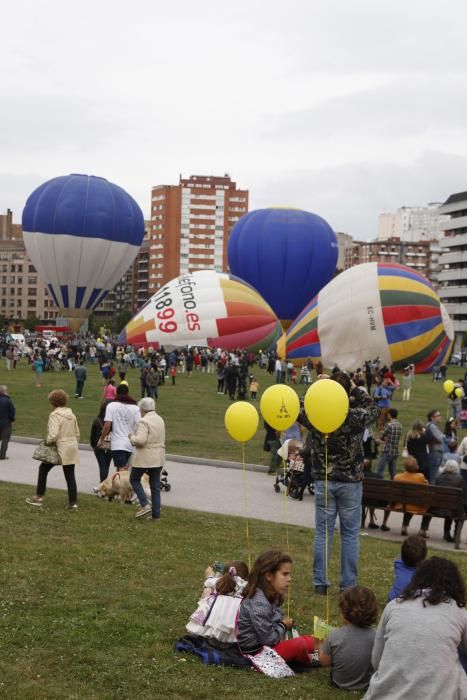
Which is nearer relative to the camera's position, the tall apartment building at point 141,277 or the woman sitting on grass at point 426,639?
the woman sitting on grass at point 426,639

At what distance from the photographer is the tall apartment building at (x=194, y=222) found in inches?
5738

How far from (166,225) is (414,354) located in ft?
355

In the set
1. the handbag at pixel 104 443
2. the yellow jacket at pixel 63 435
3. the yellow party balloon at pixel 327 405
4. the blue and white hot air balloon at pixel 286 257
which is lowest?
the handbag at pixel 104 443

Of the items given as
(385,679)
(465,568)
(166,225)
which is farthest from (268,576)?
(166,225)

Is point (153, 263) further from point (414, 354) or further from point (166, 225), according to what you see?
point (414, 354)

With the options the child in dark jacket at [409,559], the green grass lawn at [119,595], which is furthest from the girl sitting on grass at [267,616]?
the child in dark jacket at [409,559]

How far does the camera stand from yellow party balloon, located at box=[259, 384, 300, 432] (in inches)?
344

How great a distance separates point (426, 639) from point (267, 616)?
72.5 inches

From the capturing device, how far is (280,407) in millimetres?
8727

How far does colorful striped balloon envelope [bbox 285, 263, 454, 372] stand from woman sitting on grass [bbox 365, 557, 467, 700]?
3680 cm

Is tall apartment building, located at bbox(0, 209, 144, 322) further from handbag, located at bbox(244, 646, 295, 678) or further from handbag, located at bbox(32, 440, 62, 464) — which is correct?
handbag, located at bbox(244, 646, 295, 678)

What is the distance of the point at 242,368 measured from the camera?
32.4 metres

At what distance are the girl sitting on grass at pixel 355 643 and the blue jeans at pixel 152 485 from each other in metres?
5.46

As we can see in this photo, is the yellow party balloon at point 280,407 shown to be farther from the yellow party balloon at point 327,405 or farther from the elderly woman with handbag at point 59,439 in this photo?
the elderly woman with handbag at point 59,439
